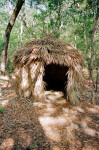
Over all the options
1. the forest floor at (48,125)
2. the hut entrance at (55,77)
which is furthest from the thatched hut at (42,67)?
the hut entrance at (55,77)

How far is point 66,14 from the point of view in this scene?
1359cm

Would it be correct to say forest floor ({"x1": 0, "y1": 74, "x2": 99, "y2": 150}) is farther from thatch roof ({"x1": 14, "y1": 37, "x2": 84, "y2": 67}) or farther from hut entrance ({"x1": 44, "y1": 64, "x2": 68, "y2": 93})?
hut entrance ({"x1": 44, "y1": 64, "x2": 68, "y2": 93})

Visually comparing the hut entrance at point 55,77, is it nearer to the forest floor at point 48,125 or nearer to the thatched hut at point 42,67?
the thatched hut at point 42,67

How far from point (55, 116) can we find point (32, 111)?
0.92 metres

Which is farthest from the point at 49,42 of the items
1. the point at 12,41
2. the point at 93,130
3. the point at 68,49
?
the point at 12,41

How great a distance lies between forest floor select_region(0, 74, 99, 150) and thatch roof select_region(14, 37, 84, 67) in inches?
76.6

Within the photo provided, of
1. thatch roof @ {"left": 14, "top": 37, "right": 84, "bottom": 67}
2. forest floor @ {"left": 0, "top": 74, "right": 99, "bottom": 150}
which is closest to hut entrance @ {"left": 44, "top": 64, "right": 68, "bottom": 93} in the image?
thatch roof @ {"left": 14, "top": 37, "right": 84, "bottom": 67}

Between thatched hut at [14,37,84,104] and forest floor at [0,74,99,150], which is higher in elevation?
thatched hut at [14,37,84,104]

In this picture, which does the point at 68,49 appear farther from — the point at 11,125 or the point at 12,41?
the point at 12,41

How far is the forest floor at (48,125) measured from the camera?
2.92 meters

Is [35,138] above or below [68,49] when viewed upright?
below

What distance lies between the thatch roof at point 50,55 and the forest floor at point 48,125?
6.38 feet

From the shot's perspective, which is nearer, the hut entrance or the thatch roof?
the thatch roof

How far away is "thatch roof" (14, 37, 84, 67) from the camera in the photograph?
17.5 feet
